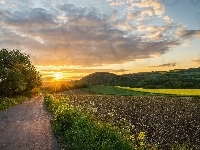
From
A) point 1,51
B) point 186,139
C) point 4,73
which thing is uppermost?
point 1,51

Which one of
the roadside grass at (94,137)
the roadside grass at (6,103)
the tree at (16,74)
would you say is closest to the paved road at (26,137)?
the roadside grass at (94,137)

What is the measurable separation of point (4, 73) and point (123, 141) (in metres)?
57.6

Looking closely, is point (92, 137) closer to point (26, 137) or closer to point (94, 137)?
point (94, 137)

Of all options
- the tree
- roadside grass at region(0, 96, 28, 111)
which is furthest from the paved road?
the tree

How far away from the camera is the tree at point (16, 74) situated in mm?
67500

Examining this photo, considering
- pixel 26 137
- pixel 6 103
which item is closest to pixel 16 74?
pixel 6 103

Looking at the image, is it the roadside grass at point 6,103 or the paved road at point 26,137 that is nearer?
the paved road at point 26,137

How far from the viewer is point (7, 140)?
18375 millimetres

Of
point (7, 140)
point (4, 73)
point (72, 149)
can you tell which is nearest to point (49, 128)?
point (7, 140)

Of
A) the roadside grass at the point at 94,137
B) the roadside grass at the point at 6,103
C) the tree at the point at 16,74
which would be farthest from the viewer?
the tree at the point at 16,74

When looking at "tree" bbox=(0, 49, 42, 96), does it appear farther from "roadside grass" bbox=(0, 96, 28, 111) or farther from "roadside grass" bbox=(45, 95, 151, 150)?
"roadside grass" bbox=(45, 95, 151, 150)

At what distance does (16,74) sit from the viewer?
69875mm

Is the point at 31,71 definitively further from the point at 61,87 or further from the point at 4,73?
the point at 61,87

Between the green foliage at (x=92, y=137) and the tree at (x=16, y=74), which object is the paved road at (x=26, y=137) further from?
the tree at (x=16, y=74)
